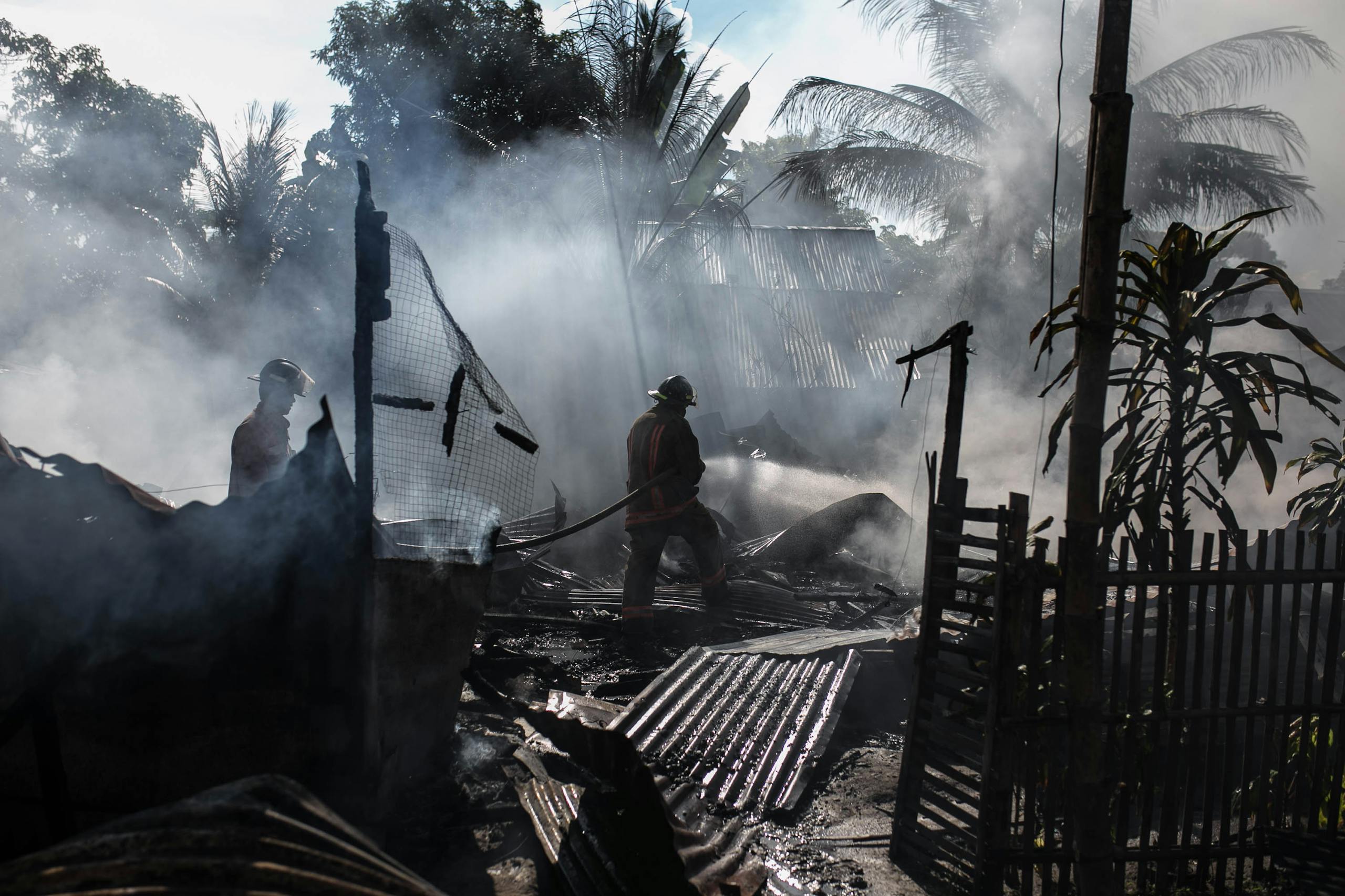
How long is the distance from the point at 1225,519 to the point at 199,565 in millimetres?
4069

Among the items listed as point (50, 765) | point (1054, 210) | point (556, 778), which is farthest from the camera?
point (556, 778)

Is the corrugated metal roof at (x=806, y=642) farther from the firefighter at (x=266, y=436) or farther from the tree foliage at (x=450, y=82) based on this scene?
the tree foliage at (x=450, y=82)

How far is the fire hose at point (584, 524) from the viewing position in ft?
16.0

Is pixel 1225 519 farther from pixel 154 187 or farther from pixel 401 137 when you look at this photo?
pixel 154 187

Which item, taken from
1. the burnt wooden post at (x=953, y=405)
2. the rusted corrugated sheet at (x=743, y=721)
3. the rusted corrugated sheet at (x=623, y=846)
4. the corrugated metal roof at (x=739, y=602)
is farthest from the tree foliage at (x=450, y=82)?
the rusted corrugated sheet at (x=623, y=846)

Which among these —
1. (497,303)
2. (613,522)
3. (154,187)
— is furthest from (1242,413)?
(154,187)

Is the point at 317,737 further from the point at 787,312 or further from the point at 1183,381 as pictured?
the point at 787,312

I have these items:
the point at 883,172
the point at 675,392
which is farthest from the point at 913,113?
the point at 675,392

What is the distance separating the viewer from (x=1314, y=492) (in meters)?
5.00

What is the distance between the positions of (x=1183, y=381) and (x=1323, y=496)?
243 centimetres

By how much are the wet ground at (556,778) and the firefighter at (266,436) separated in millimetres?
1867

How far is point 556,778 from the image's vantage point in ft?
13.5

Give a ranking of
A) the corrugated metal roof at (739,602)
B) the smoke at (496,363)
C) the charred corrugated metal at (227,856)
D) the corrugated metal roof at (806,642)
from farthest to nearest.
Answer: the smoke at (496,363) < the corrugated metal roof at (739,602) < the corrugated metal roof at (806,642) < the charred corrugated metal at (227,856)

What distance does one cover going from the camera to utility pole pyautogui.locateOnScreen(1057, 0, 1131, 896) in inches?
106
